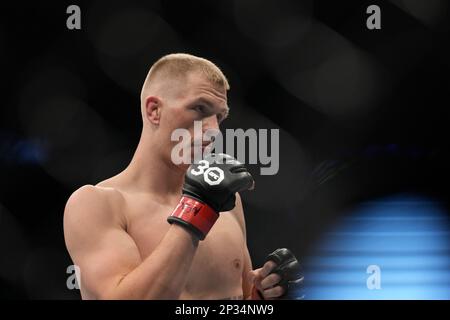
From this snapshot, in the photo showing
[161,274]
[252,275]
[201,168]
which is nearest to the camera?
[161,274]

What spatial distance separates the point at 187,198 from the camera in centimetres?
146

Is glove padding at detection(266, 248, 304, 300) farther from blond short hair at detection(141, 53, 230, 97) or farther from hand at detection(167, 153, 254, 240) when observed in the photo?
blond short hair at detection(141, 53, 230, 97)

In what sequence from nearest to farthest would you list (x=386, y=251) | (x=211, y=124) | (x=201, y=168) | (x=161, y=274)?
1. (x=161, y=274)
2. (x=201, y=168)
3. (x=211, y=124)
4. (x=386, y=251)

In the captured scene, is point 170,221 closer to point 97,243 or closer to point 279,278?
point 97,243

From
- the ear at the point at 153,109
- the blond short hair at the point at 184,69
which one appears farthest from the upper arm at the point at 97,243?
the blond short hair at the point at 184,69

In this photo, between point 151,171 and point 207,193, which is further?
point 151,171

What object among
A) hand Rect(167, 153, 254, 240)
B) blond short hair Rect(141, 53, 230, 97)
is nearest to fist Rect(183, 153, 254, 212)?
hand Rect(167, 153, 254, 240)

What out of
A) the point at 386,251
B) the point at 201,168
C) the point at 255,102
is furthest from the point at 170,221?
the point at 386,251

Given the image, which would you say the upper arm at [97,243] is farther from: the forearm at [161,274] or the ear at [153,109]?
the ear at [153,109]

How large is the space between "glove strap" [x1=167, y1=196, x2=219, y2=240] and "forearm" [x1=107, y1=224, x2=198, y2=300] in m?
0.04

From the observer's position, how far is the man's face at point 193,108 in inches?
65.5

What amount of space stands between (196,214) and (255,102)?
1.86 meters

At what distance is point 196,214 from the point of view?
4.65 ft

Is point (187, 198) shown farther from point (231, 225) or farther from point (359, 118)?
point (359, 118)
